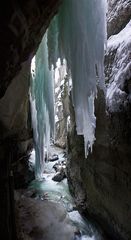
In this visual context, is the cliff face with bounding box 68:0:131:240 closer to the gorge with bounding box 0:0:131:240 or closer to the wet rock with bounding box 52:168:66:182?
the gorge with bounding box 0:0:131:240

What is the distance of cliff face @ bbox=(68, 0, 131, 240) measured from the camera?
4.89 m

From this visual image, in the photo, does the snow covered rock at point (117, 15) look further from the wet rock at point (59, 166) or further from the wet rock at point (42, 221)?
the wet rock at point (59, 166)

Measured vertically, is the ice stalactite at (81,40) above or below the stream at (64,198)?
above

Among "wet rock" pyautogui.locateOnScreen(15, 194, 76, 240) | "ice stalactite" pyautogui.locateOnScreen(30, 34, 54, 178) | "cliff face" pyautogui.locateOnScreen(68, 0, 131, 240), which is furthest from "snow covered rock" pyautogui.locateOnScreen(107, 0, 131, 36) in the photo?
"wet rock" pyautogui.locateOnScreen(15, 194, 76, 240)

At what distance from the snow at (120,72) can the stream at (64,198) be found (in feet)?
10.3

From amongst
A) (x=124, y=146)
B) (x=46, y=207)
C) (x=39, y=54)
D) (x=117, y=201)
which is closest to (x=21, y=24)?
(x=124, y=146)

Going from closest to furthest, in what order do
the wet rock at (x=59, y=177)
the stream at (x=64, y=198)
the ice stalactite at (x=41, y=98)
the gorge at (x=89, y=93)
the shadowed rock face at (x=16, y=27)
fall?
the shadowed rock face at (x=16, y=27) < the gorge at (x=89, y=93) < the ice stalactite at (x=41, y=98) < the stream at (x=64, y=198) < the wet rock at (x=59, y=177)

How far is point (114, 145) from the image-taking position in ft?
17.5

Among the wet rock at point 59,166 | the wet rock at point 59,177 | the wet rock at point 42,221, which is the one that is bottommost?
the wet rock at point 42,221

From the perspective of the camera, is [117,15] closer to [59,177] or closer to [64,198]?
[64,198]

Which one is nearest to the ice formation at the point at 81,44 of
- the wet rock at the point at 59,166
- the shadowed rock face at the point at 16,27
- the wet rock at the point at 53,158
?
the shadowed rock face at the point at 16,27

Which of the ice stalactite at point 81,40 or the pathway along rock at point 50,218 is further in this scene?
the pathway along rock at point 50,218

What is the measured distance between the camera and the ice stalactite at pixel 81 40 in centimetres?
406

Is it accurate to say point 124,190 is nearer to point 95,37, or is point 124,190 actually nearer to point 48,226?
point 48,226
